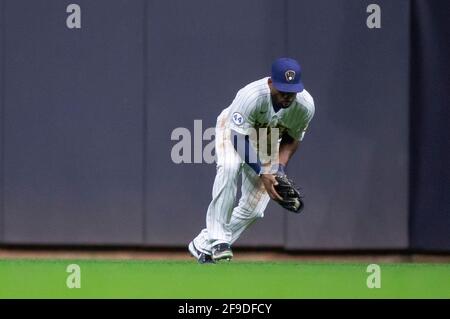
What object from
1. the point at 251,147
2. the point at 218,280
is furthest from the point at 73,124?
the point at 218,280

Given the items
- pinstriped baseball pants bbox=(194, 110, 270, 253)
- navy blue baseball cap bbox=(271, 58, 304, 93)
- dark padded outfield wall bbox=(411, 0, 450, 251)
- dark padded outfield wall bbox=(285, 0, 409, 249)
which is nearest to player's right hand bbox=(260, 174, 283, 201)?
pinstriped baseball pants bbox=(194, 110, 270, 253)

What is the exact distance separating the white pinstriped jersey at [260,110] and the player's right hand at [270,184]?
296 mm

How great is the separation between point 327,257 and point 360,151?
0.83 m

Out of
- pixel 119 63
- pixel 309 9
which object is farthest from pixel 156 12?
pixel 309 9

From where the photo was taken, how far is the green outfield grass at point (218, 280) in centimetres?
695

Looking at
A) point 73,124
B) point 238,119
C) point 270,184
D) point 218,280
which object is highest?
point 238,119

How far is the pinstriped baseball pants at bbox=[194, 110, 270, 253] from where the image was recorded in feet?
25.5

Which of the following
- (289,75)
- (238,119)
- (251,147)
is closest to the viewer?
(289,75)

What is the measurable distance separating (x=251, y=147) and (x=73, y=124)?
1971mm

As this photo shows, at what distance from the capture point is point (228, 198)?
784 centimetres

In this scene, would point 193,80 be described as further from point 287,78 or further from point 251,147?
point 287,78

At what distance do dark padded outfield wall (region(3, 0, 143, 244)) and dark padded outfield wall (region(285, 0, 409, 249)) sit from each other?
1.22 metres

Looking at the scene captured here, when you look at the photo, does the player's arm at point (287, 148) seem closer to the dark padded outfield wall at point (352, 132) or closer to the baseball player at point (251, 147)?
the baseball player at point (251, 147)

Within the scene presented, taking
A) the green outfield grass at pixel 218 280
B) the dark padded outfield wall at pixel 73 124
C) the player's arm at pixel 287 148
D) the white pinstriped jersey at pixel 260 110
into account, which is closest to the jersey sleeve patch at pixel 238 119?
the white pinstriped jersey at pixel 260 110
